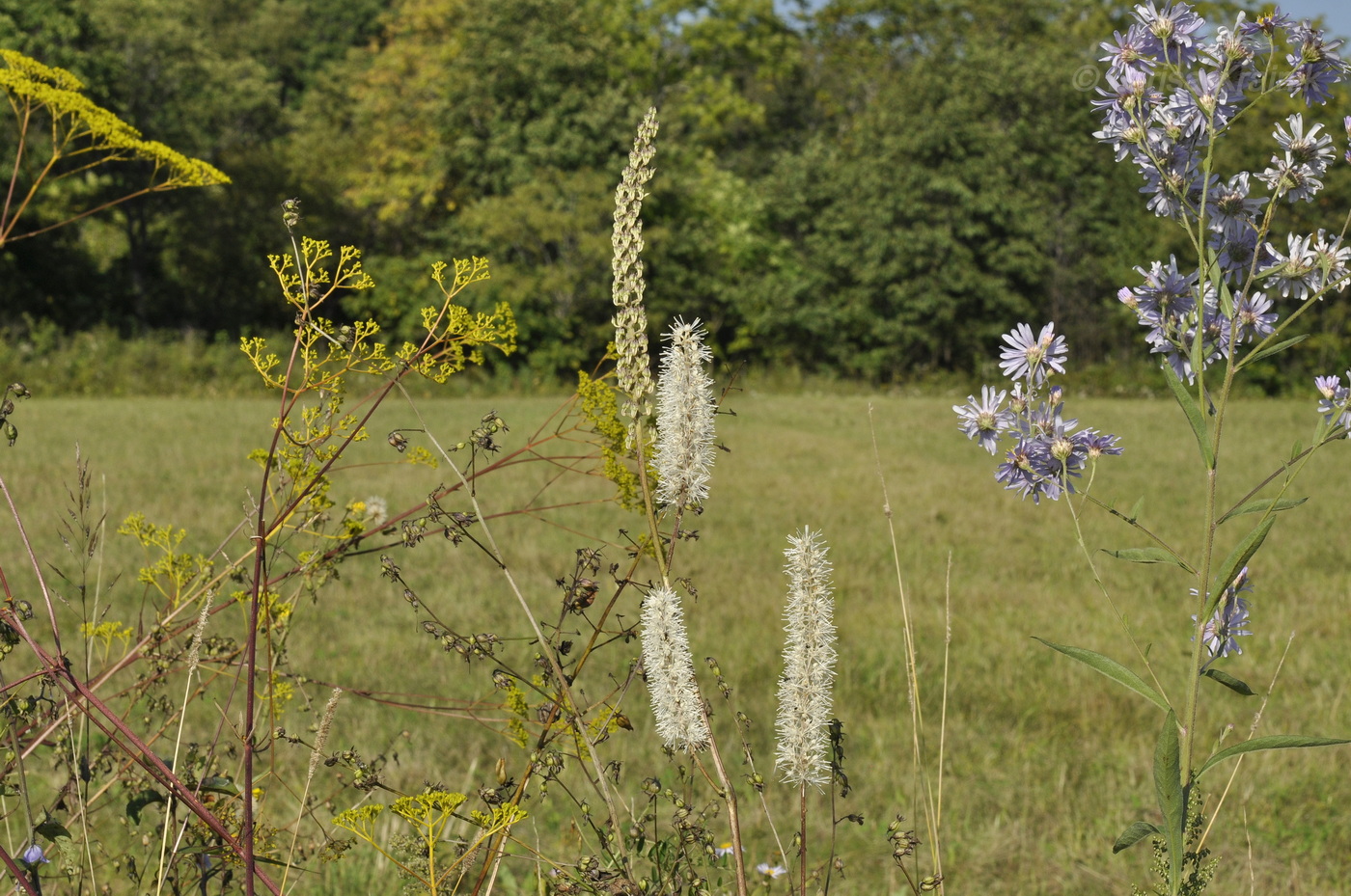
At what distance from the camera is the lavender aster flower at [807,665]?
3.71 ft

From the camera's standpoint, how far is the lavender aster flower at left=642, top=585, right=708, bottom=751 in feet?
3.60

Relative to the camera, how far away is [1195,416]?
4.27 feet

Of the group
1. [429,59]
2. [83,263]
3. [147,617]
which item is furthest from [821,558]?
[429,59]

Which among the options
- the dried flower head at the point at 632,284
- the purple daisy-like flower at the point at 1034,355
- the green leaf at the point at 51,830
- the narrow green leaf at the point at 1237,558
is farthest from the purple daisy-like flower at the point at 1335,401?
the green leaf at the point at 51,830

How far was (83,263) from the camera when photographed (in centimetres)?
2247

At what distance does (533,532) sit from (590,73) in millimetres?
17794

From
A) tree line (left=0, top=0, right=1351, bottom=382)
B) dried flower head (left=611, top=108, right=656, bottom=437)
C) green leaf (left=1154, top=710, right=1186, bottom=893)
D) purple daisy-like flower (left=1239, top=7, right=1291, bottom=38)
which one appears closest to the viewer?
dried flower head (left=611, top=108, right=656, bottom=437)

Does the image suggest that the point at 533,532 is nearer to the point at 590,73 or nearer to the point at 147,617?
the point at 147,617

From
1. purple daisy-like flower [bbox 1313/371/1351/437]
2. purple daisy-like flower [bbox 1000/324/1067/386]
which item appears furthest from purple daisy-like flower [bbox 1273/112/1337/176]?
purple daisy-like flower [bbox 1000/324/1067/386]

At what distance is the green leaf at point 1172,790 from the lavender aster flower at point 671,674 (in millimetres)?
505

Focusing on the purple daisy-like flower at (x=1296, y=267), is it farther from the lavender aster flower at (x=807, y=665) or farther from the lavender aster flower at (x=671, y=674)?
the lavender aster flower at (x=671, y=674)

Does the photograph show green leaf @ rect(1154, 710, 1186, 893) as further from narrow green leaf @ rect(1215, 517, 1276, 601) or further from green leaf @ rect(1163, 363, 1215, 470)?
green leaf @ rect(1163, 363, 1215, 470)

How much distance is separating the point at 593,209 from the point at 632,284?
20.5 metres

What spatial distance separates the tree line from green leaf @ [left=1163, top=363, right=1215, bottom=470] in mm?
19237
